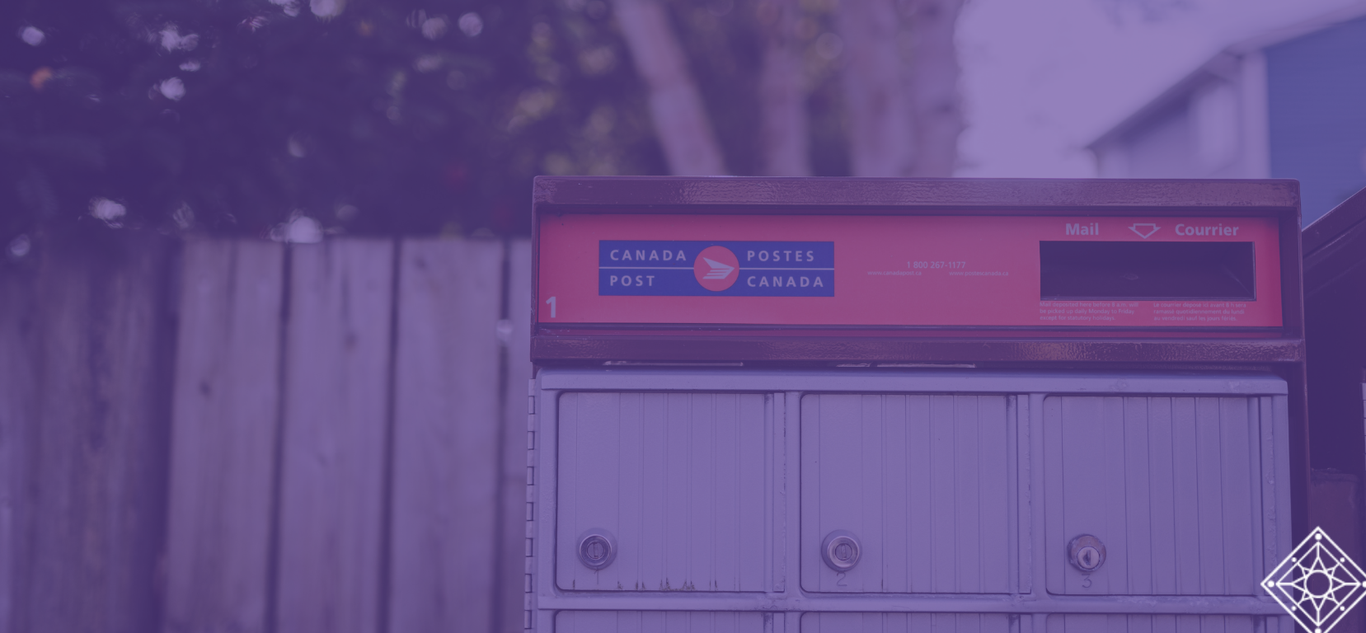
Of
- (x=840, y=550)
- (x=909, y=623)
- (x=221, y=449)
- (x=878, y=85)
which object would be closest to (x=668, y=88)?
(x=878, y=85)

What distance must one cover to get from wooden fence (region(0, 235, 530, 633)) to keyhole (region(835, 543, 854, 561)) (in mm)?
1694

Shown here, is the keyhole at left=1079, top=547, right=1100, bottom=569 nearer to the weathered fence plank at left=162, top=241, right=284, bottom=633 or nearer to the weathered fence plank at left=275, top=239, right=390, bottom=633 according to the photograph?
the weathered fence plank at left=275, top=239, right=390, bottom=633

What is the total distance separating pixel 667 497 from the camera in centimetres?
175

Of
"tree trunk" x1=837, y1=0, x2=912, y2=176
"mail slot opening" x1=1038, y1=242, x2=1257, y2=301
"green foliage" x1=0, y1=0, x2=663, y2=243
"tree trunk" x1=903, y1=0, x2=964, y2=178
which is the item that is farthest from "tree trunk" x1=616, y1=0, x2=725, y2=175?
"mail slot opening" x1=1038, y1=242, x2=1257, y2=301

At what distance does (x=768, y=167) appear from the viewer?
16.6 ft

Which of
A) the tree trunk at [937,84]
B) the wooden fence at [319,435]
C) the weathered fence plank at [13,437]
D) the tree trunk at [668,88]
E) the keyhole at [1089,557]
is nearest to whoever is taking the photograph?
the keyhole at [1089,557]

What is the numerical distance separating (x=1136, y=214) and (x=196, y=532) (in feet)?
11.3

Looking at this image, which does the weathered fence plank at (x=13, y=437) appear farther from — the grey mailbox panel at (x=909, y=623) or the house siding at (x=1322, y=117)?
the house siding at (x=1322, y=117)

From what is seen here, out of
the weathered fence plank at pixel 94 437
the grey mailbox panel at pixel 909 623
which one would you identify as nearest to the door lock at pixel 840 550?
the grey mailbox panel at pixel 909 623

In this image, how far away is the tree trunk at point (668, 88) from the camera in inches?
177

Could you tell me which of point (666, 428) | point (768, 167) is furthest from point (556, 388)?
point (768, 167)

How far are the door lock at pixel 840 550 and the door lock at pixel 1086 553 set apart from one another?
1.59 feet

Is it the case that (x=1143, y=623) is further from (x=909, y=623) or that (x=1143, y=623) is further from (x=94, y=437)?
(x=94, y=437)

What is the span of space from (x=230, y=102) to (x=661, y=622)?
2.67 metres
